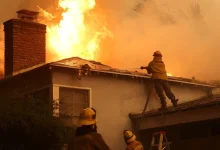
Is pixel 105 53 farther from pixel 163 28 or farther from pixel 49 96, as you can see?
pixel 49 96

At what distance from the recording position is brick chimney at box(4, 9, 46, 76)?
1941 centimetres

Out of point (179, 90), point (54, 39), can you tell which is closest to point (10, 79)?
point (54, 39)

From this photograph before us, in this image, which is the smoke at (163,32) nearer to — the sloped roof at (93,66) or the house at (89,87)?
the house at (89,87)

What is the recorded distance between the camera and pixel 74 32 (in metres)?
22.2

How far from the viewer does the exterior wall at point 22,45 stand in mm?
19406

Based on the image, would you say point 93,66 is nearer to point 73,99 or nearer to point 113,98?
point 113,98

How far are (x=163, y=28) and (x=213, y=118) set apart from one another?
972 centimetres

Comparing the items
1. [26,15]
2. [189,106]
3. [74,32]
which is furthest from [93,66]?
[74,32]

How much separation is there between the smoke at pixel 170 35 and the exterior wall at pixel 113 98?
3.58 metres

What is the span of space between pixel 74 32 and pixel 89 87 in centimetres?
446

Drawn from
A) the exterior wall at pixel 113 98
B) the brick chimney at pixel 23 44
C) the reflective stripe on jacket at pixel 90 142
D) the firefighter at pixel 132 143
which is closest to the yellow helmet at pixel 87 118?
the reflective stripe on jacket at pixel 90 142

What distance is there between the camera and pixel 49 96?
57.4ft

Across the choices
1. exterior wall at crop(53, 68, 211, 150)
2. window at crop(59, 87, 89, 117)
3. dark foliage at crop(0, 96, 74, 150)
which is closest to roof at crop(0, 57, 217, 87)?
exterior wall at crop(53, 68, 211, 150)

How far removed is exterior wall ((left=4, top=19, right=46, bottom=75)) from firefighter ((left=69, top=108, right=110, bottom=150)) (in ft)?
39.0
